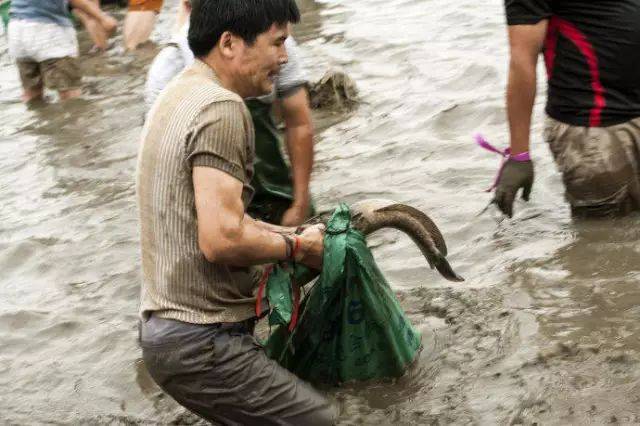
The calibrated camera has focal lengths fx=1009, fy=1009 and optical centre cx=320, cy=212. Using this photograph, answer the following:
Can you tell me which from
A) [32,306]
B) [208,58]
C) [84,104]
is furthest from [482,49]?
[208,58]

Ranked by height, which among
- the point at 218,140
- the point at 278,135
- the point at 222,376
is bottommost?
the point at 222,376

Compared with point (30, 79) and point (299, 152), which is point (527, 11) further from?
point (30, 79)

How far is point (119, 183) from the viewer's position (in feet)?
22.5

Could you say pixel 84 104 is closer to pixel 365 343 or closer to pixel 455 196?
pixel 455 196

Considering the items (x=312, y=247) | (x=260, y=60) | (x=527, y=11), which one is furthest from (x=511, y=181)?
(x=260, y=60)

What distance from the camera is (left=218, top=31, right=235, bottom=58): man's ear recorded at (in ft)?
9.71

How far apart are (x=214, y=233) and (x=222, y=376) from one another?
0.52 m

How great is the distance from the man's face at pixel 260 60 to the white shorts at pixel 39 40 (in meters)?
5.96

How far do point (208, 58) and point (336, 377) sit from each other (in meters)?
1.38

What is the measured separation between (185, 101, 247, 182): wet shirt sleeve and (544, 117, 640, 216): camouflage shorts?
7.39 ft

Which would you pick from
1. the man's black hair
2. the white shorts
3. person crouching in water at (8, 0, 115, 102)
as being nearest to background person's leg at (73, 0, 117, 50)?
person crouching in water at (8, 0, 115, 102)

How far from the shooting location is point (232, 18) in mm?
2938

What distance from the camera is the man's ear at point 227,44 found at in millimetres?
2961

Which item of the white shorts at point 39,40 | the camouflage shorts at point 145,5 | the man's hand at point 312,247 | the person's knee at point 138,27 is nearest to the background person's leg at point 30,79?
the white shorts at point 39,40
